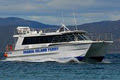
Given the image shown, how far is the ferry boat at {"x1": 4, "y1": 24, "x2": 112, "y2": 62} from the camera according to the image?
51812 mm

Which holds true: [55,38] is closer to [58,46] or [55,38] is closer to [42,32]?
[58,46]

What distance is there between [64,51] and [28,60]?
5593 mm

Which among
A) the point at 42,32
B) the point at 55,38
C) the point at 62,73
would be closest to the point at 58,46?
the point at 55,38

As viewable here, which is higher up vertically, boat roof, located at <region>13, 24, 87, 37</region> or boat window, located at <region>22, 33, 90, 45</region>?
boat roof, located at <region>13, 24, 87, 37</region>

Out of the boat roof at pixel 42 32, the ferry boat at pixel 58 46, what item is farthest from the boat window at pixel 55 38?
the boat roof at pixel 42 32

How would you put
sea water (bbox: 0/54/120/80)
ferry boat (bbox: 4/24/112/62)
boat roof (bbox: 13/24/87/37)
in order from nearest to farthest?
sea water (bbox: 0/54/120/80)
ferry boat (bbox: 4/24/112/62)
boat roof (bbox: 13/24/87/37)

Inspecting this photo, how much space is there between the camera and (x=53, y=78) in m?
38.5

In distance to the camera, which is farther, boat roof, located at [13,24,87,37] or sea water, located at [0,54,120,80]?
boat roof, located at [13,24,87,37]

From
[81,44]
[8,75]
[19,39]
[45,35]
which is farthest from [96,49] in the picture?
[8,75]

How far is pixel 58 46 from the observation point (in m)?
52.5

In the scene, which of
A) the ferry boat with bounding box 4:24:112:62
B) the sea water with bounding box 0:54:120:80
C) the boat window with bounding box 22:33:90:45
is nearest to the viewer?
the sea water with bounding box 0:54:120:80

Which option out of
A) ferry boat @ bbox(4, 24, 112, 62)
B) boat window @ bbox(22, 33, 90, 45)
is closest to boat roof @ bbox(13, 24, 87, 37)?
ferry boat @ bbox(4, 24, 112, 62)

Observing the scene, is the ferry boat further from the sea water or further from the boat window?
the sea water

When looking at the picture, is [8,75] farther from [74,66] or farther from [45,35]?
[45,35]
